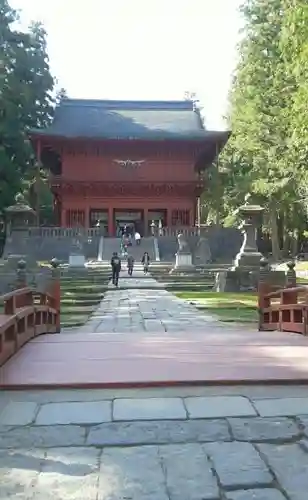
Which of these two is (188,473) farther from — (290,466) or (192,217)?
(192,217)

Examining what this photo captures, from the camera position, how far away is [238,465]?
316 centimetres

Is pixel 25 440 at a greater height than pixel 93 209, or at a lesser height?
lesser

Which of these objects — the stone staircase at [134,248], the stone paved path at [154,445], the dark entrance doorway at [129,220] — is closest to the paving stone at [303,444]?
the stone paved path at [154,445]

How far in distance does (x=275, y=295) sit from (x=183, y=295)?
784 centimetres

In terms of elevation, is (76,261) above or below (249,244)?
below

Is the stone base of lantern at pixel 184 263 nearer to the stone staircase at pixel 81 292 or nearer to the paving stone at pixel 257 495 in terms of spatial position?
the stone staircase at pixel 81 292

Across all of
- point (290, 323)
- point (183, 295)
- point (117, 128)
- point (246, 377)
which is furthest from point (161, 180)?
point (246, 377)

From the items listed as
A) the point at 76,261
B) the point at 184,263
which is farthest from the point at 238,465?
the point at 76,261

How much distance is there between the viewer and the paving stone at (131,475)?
2.82 meters

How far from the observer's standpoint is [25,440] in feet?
11.8

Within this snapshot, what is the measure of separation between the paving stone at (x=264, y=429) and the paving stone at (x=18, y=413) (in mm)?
1429

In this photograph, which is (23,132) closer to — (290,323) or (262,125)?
(262,125)

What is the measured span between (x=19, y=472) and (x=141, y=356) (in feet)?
9.79

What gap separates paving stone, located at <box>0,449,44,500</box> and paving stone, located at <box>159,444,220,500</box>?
71cm
